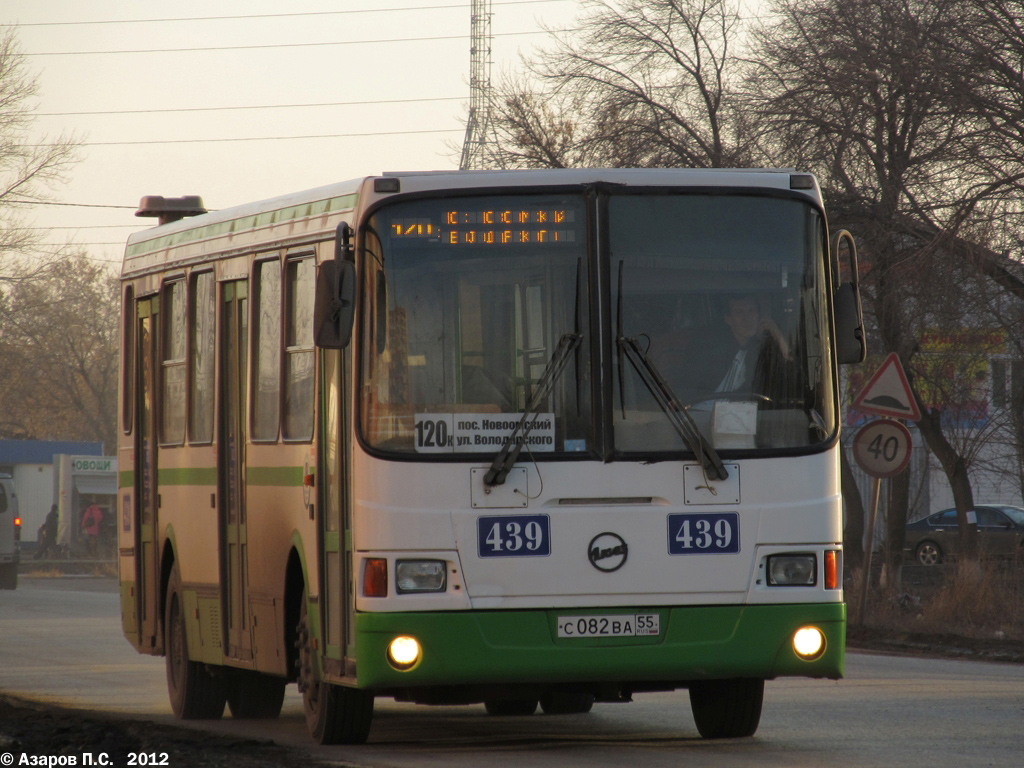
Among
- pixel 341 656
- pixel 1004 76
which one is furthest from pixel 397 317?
pixel 1004 76

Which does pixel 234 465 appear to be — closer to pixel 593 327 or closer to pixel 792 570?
pixel 593 327

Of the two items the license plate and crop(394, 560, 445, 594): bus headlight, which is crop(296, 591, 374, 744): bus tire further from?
the license plate

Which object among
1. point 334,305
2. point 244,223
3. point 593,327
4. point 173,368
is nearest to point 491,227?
point 593,327

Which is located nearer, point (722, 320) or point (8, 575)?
point (722, 320)

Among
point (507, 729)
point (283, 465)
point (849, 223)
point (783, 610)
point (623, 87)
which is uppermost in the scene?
point (623, 87)

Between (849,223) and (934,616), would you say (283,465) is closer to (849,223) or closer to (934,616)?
(934,616)

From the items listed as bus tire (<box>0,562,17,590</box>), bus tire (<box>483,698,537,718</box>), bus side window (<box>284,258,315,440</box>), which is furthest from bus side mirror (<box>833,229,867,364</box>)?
bus tire (<box>0,562,17,590</box>)

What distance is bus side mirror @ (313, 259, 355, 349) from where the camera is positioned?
8.62m

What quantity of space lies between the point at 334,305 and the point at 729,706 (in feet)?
10.6

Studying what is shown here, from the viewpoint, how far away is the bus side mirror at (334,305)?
8617 millimetres

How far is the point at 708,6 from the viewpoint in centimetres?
2889

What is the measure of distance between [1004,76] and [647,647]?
1370 centimetres

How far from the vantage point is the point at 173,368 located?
39.4 feet

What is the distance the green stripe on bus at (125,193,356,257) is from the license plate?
2286 mm
